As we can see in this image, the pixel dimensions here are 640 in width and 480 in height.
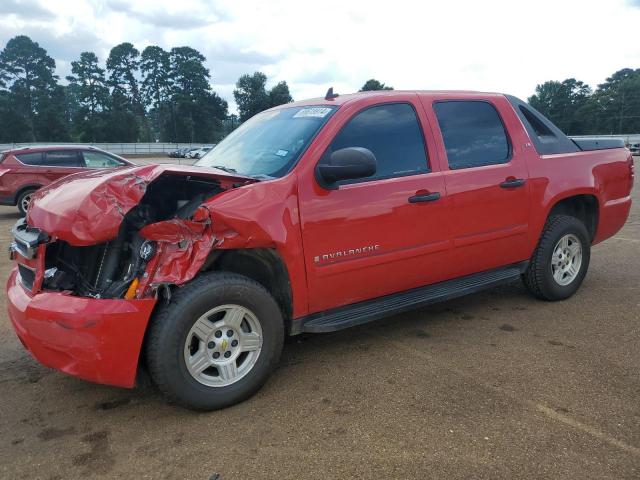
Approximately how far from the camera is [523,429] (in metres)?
2.70

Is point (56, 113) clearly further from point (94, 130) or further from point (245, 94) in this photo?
point (245, 94)

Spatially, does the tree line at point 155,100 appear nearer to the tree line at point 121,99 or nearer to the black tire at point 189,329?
the tree line at point 121,99

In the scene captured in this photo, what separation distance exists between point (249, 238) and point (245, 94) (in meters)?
67.3

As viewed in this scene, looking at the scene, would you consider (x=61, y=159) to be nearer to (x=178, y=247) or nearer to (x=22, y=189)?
(x=22, y=189)

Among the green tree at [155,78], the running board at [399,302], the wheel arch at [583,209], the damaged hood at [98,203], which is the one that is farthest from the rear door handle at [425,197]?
the green tree at [155,78]

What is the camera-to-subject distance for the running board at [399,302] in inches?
132

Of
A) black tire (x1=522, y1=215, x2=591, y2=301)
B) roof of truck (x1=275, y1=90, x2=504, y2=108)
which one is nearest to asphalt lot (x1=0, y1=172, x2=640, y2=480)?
black tire (x1=522, y1=215, x2=591, y2=301)

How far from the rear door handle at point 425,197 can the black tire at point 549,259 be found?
56.7 inches

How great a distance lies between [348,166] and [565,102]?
3107 inches

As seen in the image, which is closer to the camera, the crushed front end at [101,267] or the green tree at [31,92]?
the crushed front end at [101,267]

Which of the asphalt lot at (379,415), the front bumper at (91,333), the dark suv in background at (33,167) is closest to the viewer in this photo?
the asphalt lot at (379,415)

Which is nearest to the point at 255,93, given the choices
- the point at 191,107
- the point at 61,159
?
the point at 191,107

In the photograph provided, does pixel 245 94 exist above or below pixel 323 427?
above

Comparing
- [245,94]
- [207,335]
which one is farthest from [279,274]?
[245,94]
